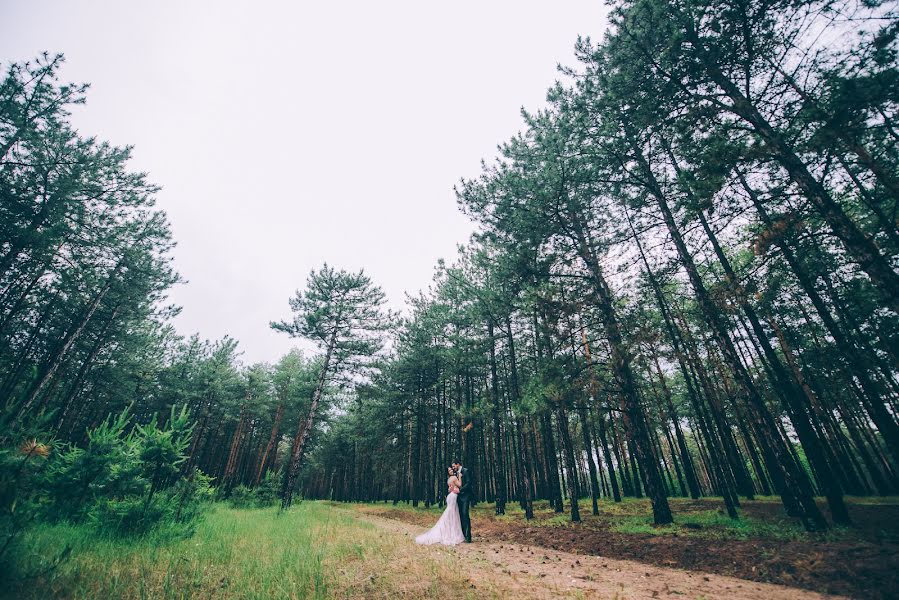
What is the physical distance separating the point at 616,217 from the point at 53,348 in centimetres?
2999

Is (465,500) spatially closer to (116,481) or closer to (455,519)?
(455,519)

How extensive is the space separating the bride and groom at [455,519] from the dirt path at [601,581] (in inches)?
92.8

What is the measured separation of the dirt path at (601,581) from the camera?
4605 mm

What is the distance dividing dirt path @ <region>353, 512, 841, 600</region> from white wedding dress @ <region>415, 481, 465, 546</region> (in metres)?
2.28

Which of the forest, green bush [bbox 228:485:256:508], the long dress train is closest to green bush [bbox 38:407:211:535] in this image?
the forest

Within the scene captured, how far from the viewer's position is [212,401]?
28094 mm

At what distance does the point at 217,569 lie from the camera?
5.29 metres

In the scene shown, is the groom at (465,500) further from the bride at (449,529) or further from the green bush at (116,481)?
the green bush at (116,481)

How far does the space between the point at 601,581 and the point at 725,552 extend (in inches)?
140

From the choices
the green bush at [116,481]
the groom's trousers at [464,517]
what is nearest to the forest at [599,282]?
the green bush at [116,481]

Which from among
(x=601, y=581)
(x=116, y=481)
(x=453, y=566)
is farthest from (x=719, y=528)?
(x=116, y=481)

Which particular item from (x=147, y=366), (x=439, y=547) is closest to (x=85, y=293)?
(x=147, y=366)

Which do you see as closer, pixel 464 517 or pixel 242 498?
pixel 464 517

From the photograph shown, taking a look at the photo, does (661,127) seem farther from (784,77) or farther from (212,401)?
(212,401)
